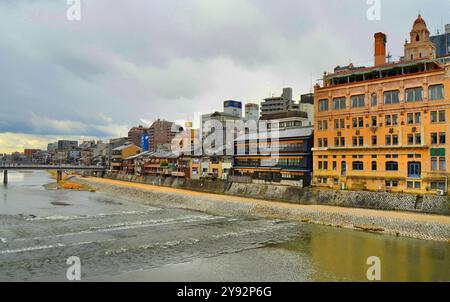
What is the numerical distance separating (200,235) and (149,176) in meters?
67.7

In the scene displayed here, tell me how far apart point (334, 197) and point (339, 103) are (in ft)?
51.7

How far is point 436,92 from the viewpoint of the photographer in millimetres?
48500

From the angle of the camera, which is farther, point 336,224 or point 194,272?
point 336,224

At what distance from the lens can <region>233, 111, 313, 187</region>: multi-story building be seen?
211ft

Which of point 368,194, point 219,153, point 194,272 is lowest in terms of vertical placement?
point 194,272

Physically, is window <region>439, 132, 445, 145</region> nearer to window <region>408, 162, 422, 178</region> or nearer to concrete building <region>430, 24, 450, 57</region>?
window <region>408, 162, 422, 178</region>

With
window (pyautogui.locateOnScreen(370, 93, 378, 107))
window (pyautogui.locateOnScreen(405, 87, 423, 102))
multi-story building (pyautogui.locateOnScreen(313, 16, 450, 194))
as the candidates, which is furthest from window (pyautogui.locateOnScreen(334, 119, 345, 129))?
window (pyautogui.locateOnScreen(405, 87, 423, 102))

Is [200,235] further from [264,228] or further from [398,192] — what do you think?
[398,192]

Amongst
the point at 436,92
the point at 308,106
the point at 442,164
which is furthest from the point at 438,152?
the point at 308,106

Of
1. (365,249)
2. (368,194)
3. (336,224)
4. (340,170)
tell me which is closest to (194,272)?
(365,249)

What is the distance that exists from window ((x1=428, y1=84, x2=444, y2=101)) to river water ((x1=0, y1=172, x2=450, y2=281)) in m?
21.6

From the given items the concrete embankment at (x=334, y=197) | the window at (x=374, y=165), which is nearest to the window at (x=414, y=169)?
the concrete embankment at (x=334, y=197)

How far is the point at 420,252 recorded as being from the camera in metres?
32.2

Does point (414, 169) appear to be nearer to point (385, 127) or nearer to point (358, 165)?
point (385, 127)
